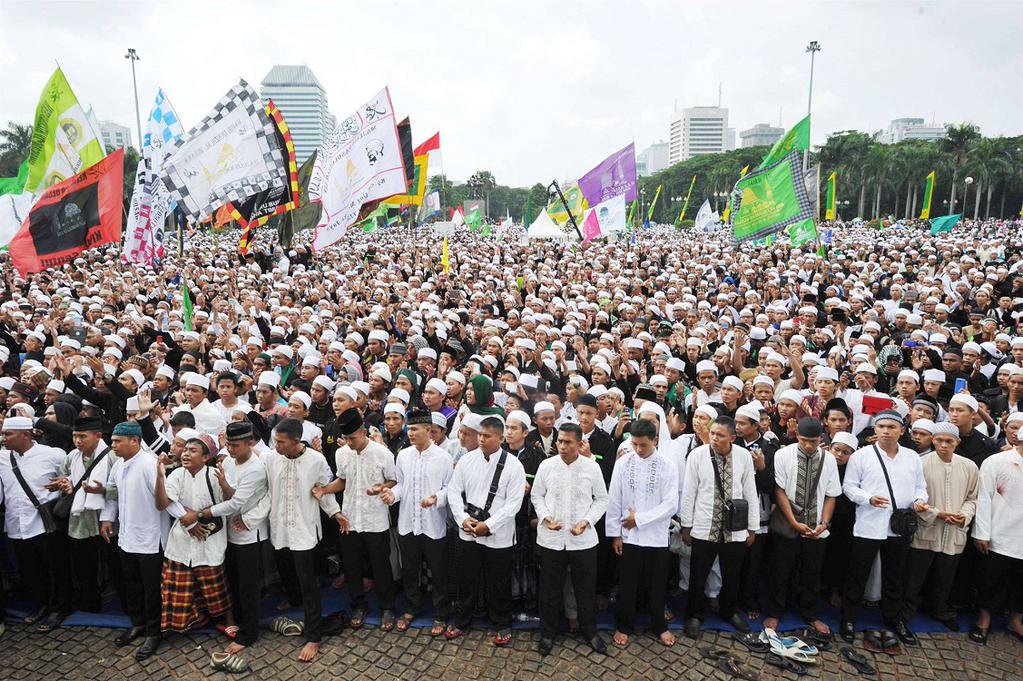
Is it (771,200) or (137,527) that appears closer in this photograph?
(137,527)

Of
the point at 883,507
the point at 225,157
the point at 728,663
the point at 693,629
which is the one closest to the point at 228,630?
the point at 693,629

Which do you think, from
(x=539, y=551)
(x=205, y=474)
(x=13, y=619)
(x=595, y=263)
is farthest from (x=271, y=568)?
(x=595, y=263)

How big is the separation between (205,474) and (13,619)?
2327 mm

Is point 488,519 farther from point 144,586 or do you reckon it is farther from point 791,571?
point 144,586

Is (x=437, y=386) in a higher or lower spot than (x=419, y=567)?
higher

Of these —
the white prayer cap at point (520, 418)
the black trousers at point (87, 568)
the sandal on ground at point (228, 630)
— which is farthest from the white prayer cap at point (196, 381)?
the white prayer cap at point (520, 418)

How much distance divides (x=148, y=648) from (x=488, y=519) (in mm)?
2688

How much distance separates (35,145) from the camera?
10.8m

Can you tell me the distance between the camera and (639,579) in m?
4.63

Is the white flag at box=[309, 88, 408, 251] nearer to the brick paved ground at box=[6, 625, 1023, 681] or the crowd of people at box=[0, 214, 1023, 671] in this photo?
the crowd of people at box=[0, 214, 1023, 671]

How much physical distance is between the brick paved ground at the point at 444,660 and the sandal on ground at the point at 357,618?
0.37 ft

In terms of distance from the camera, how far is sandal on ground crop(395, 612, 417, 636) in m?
4.69

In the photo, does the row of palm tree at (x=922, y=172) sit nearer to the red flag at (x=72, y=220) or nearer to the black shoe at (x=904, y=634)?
the red flag at (x=72, y=220)

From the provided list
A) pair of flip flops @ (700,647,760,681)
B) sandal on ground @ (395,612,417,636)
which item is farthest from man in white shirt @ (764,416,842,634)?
sandal on ground @ (395,612,417,636)
